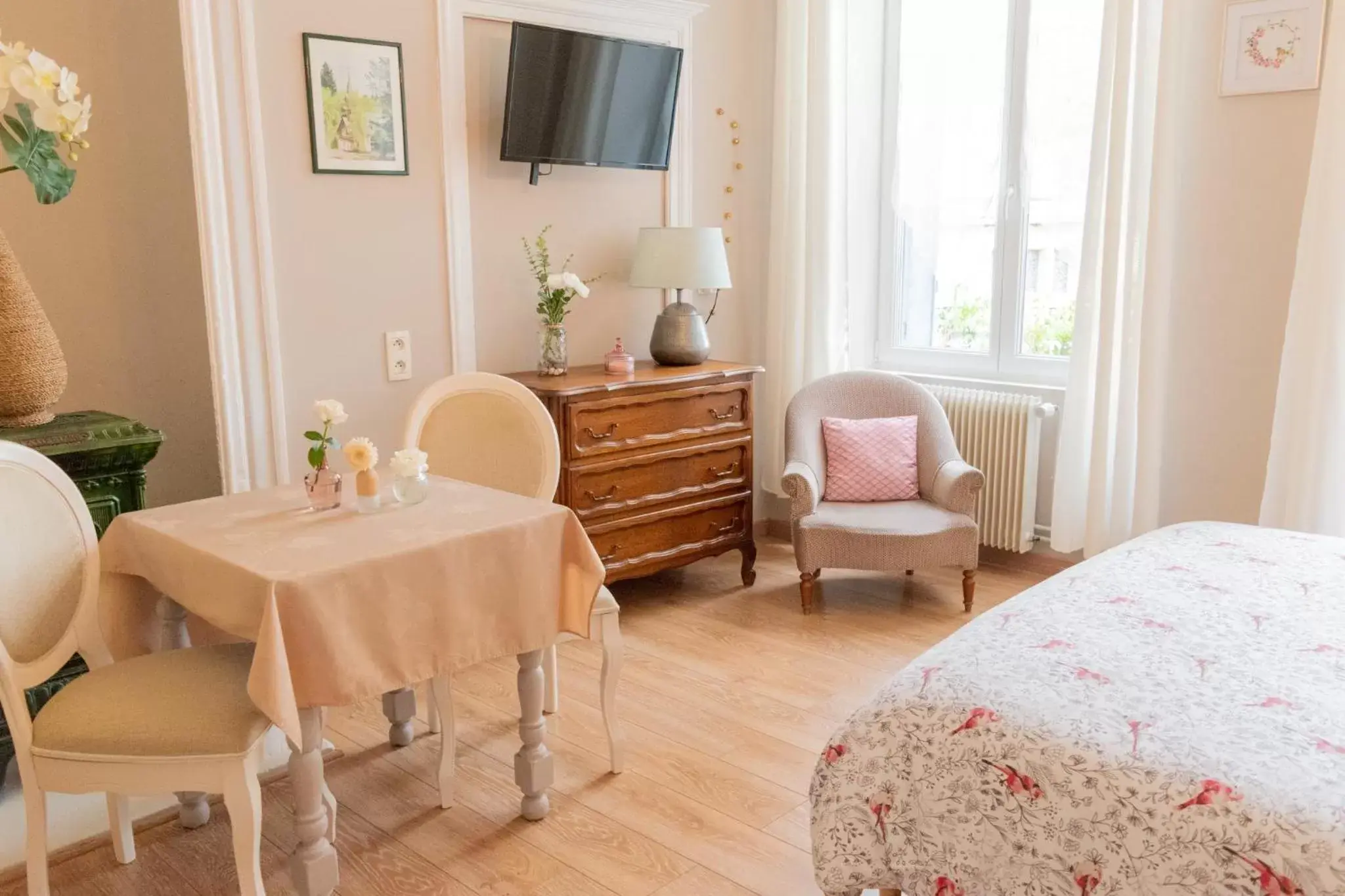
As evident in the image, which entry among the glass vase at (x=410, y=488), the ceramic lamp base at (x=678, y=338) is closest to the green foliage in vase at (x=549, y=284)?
the ceramic lamp base at (x=678, y=338)

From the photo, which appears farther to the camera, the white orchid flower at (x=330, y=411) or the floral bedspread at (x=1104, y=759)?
the white orchid flower at (x=330, y=411)

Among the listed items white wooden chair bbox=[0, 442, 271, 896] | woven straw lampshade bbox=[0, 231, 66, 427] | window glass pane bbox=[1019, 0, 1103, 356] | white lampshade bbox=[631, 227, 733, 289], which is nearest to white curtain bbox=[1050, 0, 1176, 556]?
window glass pane bbox=[1019, 0, 1103, 356]

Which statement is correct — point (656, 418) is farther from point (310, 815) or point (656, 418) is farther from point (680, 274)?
point (310, 815)

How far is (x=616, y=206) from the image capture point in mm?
4324

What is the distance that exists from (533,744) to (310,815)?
0.57 metres

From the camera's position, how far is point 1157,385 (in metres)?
3.77

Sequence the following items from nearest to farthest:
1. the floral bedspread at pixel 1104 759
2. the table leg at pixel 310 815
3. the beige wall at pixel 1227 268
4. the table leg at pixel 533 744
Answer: the floral bedspread at pixel 1104 759
the table leg at pixel 310 815
the table leg at pixel 533 744
the beige wall at pixel 1227 268

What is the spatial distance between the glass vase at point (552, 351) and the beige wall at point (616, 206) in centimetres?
16

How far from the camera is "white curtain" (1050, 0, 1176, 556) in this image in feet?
12.1

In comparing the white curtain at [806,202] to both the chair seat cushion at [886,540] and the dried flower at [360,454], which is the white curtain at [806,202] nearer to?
the chair seat cushion at [886,540]

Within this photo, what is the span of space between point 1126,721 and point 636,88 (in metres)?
3.16

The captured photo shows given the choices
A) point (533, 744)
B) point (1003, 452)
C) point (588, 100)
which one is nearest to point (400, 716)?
point (533, 744)

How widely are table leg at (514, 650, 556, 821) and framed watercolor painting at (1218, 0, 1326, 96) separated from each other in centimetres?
300

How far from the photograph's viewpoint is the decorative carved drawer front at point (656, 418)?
3783mm
